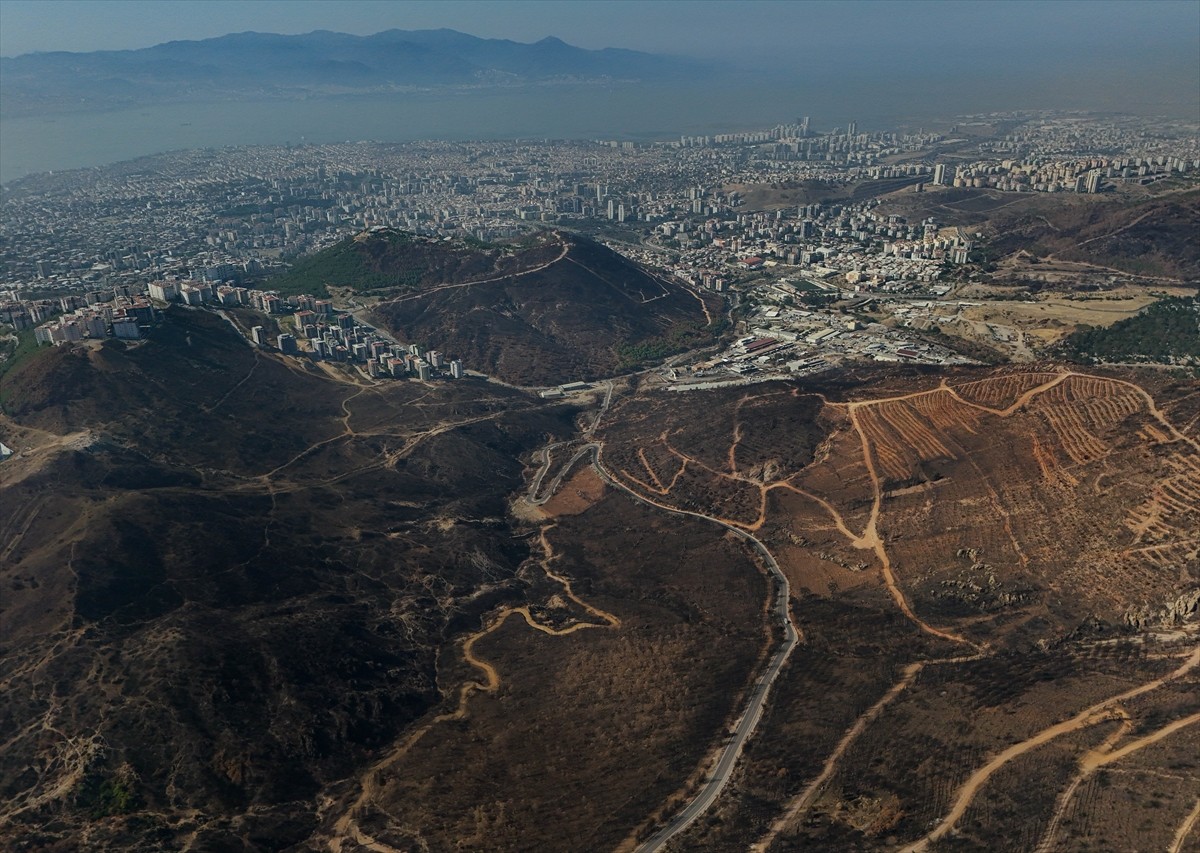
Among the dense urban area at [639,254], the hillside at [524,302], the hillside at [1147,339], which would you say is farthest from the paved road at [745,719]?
the hillside at [1147,339]

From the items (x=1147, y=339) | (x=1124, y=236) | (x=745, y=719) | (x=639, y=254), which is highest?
(x=1124, y=236)

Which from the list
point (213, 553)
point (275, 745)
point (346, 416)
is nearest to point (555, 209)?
point (346, 416)

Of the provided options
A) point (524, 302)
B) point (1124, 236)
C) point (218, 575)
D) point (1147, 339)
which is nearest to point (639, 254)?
point (524, 302)

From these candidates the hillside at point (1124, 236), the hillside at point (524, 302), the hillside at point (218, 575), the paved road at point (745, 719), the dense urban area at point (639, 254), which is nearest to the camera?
the paved road at point (745, 719)

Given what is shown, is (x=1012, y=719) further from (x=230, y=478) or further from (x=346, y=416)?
(x=346, y=416)

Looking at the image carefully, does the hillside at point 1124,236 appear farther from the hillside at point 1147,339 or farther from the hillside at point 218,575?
the hillside at point 218,575

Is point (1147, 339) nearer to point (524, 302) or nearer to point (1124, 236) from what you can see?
point (1124, 236)

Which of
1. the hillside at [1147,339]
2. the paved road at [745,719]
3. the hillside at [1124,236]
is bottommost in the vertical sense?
the paved road at [745,719]

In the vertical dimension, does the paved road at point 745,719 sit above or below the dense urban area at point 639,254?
below
